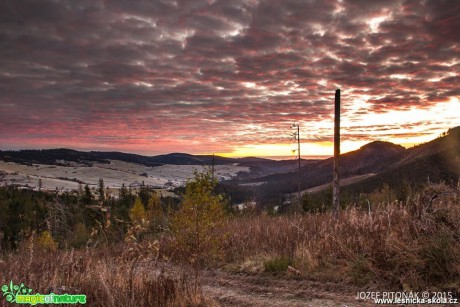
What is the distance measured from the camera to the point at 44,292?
5.81 m

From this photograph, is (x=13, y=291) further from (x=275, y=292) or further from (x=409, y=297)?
(x=409, y=297)

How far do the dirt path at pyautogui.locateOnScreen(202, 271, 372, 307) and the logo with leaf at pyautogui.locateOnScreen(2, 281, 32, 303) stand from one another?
3490 mm

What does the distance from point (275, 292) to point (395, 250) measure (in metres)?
2.76

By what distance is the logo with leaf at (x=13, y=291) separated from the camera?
18.2ft

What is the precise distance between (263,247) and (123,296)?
21.5ft

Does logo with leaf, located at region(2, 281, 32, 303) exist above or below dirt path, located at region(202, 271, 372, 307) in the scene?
above

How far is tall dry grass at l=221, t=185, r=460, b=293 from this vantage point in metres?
6.61

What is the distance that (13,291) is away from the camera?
5785 mm

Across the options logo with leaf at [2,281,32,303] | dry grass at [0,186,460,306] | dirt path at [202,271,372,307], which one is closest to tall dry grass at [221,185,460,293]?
dry grass at [0,186,460,306]

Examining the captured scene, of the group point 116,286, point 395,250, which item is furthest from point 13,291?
point 395,250

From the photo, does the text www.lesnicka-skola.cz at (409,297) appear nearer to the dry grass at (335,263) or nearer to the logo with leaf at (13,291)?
the dry grass at (335,263)

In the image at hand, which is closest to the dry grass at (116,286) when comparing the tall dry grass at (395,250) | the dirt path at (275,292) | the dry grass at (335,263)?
the dry grass at (335,263)

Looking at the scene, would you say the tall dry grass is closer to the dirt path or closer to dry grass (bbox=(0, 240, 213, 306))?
the dirt path

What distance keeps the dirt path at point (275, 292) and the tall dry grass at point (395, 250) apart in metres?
0.55
